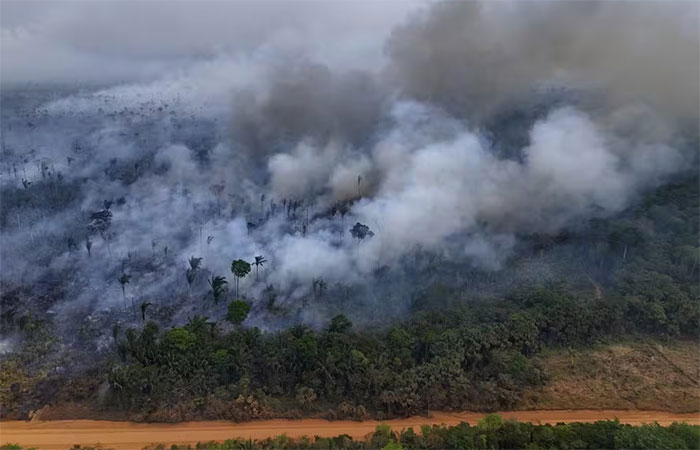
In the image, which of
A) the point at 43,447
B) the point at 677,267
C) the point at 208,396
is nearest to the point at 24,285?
the point at 43,447

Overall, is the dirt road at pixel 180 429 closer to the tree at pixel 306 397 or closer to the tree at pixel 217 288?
the tree at pixel 306 397

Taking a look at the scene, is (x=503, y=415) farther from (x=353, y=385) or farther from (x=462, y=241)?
(x=462, y=241)

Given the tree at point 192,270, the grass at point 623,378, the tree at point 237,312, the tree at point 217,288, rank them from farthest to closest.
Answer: the tree at point 192,270 → the tree at point 217,288 → the tree at point 237,312 → the grass at point 623,378

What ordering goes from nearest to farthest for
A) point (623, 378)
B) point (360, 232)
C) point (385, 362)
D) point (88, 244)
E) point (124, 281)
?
point (385, 362), point (623, 378), point (124, 281), point (360, 232), point (88, 244)

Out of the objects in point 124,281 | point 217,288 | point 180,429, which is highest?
point 124,281

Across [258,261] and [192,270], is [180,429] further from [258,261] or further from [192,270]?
[192,270]

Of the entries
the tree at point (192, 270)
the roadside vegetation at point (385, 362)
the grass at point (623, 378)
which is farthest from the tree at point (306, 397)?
the tree at point (192, 270)

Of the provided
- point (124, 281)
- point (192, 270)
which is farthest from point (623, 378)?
point (124, 281)

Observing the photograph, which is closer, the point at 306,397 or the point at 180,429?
the point at 180,429

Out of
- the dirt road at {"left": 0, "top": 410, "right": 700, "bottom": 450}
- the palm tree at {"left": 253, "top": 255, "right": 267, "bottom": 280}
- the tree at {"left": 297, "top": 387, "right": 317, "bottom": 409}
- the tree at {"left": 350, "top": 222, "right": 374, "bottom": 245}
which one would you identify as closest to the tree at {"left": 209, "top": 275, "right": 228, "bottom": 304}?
the palm tree at {"left": 253, "top": 255, "right": 267, "bottom": 280}

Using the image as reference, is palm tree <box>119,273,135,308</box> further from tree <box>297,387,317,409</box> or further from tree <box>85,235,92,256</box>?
tree <box>297,387,317,409</box>
